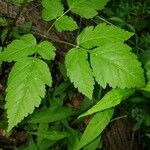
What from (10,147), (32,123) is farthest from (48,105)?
(10,147)

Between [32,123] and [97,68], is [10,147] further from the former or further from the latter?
[97,68]

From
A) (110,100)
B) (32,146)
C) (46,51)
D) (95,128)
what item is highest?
(46,51)

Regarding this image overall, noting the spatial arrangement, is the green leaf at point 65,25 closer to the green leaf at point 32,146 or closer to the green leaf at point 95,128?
the green leaf at point 95,128

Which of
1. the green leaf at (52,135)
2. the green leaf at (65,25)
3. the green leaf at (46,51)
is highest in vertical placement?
the green leaf at (65,25)

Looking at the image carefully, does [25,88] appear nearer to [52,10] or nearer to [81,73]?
[81,73]

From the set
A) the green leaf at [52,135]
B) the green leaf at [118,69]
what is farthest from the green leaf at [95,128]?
the green leaf at [118,69]

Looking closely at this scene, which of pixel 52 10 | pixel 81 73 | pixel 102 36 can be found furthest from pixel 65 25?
pixel 81 73
